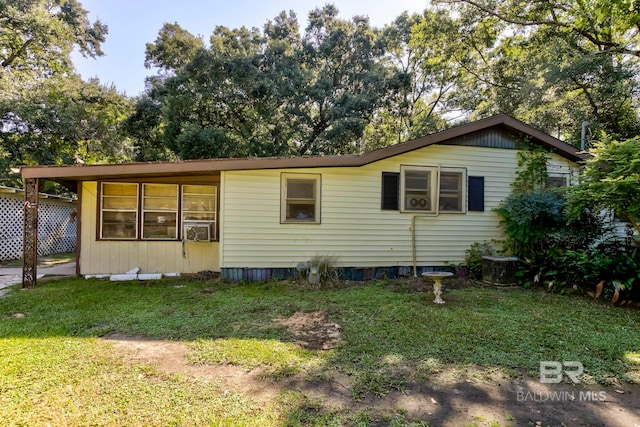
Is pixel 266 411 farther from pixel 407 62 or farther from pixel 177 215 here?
pixel 407 62

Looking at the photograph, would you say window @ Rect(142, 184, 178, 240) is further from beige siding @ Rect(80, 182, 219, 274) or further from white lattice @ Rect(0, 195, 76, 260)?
white lattice @ Rect(0, 195, 76, 260)

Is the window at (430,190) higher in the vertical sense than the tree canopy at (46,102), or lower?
lower

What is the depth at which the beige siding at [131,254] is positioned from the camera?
23.0 feet

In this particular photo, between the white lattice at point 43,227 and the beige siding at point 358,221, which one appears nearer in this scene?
the beige siding at point 358,221

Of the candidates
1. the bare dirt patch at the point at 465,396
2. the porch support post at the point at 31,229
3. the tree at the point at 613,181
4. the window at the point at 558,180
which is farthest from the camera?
the window at the point at 558,180

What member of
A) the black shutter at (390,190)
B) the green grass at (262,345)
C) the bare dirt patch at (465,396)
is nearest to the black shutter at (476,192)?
the black shutter at (390,190)

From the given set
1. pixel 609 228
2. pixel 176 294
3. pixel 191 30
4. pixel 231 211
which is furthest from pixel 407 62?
pixel 176 294

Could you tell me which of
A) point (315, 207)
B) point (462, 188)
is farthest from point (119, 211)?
point (462, 188)

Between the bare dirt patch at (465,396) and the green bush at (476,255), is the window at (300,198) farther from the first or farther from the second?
the bare dirt patch at (465,396)

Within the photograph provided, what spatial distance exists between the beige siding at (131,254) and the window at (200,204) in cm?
59

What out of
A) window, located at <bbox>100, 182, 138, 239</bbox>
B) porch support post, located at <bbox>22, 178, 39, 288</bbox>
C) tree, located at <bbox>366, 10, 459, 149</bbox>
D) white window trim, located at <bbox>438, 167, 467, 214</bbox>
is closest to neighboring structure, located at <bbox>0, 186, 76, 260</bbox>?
window, located at <bbox>100, 182, 138, 239</bbox>

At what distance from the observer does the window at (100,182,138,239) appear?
713cm

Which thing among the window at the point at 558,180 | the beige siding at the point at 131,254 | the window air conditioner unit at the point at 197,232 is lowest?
the beige siding at the point at 131,254

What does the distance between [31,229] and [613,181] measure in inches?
388
